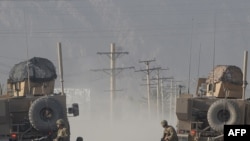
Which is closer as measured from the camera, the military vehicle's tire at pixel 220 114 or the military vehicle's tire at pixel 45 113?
the military vehicle's tire at pixel 220 114

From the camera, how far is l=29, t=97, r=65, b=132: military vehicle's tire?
24.6 metres

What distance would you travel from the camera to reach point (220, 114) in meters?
24.5

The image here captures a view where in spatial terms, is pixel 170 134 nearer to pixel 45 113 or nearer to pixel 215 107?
pixel 215 107

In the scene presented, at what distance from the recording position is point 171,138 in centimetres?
2184

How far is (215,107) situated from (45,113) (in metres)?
4.69

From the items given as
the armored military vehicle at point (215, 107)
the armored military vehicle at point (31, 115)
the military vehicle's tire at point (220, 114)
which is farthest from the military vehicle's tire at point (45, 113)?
the military vehicle's tire at point (220, 114)

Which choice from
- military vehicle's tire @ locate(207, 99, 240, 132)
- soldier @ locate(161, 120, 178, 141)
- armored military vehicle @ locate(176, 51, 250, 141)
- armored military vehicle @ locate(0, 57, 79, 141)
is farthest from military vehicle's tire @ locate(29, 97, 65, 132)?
military vehicle's tire @ locate(207, 99, 240, 132)

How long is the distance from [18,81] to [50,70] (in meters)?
1.03

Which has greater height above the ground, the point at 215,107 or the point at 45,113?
the point at 215,107

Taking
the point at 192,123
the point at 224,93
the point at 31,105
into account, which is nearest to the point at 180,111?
the point at 192,123

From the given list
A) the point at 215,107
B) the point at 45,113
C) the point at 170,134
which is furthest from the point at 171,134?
the point at 45,113

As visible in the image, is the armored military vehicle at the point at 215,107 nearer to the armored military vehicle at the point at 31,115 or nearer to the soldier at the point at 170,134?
the soldier at the point at 170,134

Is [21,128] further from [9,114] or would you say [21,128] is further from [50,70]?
[50,70]

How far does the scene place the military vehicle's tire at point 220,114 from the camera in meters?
24.4
